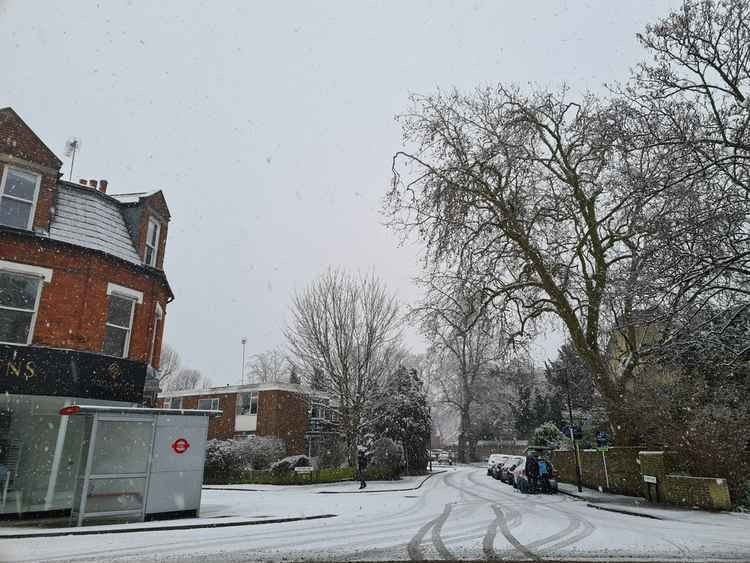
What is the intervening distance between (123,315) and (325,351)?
14856mm

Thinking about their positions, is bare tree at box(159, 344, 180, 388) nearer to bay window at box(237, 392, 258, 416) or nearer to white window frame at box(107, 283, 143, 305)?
bay window at box(237, 392, 258, 416)

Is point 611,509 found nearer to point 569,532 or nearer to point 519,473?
point 569,532

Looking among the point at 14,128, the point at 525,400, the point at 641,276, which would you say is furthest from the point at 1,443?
the point at 525,400

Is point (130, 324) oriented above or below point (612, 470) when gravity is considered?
above

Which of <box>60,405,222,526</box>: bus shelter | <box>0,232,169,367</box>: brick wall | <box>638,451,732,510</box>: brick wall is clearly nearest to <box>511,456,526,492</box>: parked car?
<box>638,451,732,510</box>: brick wall

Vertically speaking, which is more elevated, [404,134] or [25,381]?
[404,134]

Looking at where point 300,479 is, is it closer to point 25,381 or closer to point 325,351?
point 325,351

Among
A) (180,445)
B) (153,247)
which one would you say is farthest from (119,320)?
(180,445)

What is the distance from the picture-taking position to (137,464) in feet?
42.8

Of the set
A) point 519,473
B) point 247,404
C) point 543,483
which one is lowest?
Result: point 543,483

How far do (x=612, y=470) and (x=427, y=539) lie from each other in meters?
13.7

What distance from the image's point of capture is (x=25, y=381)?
13.9 metres

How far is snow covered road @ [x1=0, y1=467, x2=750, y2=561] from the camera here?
329 inches

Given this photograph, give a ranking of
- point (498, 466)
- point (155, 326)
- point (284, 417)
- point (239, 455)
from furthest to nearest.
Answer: point (284, 417) < point (498, 466) < point (239, 455) < point (155, 326)
